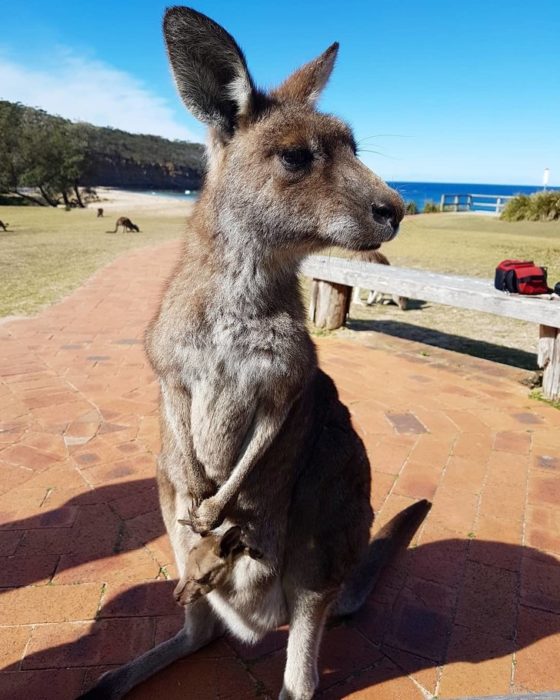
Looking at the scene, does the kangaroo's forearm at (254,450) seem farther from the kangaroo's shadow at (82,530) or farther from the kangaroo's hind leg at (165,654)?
the kangaroo's shadow at (82,530)

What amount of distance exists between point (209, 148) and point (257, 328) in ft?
2.06

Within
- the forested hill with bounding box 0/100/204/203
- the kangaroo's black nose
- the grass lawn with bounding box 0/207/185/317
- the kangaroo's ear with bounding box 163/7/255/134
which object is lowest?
the grass lawn with bounding box 0/207/185/317

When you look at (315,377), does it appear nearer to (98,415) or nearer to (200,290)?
(200,290)

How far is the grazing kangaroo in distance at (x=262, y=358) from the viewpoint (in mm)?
1580

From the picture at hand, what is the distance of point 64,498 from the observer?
2.74 meters

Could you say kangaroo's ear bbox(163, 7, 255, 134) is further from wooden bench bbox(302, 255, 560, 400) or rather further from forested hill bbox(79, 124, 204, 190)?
forested hill bbox(79, 124, 204, 190)

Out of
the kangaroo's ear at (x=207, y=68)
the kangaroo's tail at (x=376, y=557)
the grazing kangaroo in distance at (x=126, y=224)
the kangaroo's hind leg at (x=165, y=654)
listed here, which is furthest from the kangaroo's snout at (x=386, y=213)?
the grazing kangaroo in distance at (x=126, y=224)

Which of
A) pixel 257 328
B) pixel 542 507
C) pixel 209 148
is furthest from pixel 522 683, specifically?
pixel 209 148

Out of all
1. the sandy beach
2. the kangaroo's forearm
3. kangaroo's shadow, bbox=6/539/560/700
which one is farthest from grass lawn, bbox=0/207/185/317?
the sandy beach

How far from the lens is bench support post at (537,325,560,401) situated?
163 inches

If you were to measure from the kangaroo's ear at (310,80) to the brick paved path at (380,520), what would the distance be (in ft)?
6.11

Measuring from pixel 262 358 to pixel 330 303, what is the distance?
447 cm

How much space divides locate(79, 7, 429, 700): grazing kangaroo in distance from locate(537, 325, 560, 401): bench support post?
3024mm

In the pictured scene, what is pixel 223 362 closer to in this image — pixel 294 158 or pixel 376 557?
pixel 294 158
